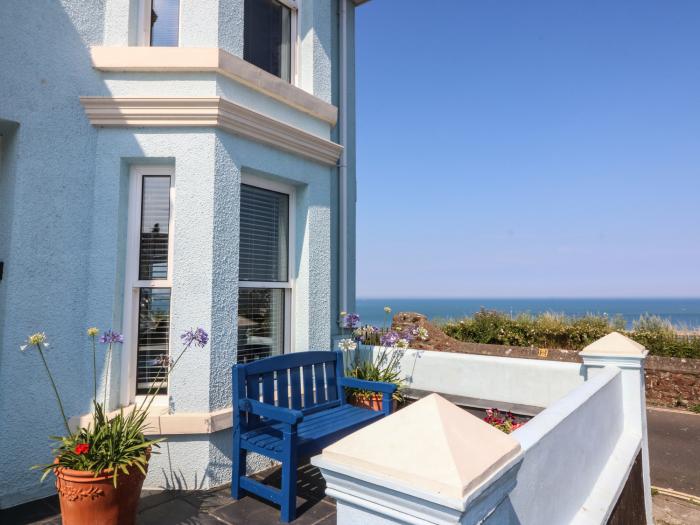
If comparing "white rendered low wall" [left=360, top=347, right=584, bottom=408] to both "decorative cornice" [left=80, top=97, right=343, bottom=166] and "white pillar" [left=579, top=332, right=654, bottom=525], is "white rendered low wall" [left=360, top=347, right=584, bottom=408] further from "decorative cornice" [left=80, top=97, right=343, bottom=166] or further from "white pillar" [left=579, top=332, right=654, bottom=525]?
"decorative cornice" [left=80, top=97, right=343, bottom=166]

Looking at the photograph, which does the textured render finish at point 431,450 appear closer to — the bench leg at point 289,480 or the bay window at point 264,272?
the bench leg at point 289,480

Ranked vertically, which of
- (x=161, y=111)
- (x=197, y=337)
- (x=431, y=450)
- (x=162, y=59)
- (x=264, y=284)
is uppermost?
(x=162, y=59)

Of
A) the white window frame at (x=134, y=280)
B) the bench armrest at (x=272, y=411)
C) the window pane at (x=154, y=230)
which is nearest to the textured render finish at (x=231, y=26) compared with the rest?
the white window frame at (x=134, y=280)

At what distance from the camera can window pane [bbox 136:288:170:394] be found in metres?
3.88

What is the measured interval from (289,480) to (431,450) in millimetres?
2210

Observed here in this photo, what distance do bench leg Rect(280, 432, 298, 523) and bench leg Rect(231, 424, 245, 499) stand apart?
1.51ft

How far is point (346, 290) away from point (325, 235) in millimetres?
873

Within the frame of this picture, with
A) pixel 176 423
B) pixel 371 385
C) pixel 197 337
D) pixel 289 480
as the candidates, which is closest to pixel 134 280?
pixel 197 337

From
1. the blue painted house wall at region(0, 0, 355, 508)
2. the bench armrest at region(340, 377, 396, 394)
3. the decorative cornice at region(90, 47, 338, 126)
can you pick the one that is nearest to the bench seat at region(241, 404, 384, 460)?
the bench armrest at region(340, 377, 396, 394)

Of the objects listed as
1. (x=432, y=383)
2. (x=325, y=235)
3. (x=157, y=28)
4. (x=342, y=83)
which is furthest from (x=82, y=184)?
(x=432, y=383)

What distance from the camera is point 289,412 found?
3.06 m

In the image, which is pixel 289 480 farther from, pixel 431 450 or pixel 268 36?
pixel 268 36

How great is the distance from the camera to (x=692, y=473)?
560 centimetres

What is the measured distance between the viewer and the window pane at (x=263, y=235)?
427cm
